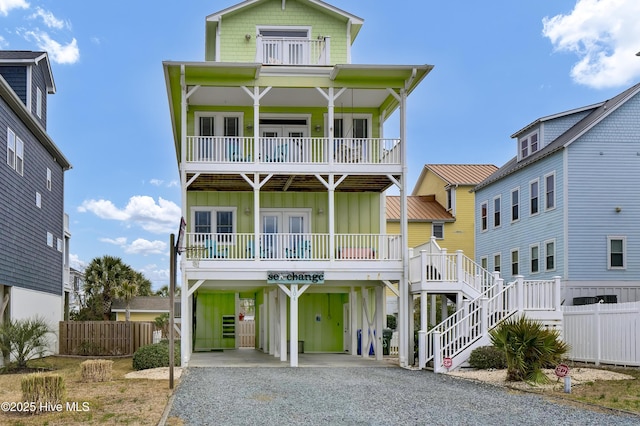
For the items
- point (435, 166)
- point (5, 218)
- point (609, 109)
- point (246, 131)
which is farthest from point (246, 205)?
point (435, 166)

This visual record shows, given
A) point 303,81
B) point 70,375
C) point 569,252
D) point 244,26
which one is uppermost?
point 244,26

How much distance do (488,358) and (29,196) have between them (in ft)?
54.7

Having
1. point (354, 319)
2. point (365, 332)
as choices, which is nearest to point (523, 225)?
point (354, 319)

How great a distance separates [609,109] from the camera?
29.4 meters

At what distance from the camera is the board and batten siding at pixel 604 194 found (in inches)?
1143

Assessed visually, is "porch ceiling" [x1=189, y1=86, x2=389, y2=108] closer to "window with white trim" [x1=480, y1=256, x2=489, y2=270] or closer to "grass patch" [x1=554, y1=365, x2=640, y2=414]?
"grass patch" [x1=554, y1=365, x2=640, y2=414]

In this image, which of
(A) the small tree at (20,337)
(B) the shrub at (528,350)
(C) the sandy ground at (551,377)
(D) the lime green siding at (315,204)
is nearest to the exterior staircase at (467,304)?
(C) the sandy ground at (551,377)

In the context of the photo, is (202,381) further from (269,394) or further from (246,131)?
(246,131)

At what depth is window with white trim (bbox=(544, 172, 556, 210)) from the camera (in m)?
30.2

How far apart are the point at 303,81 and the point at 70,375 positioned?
11263 millimetres

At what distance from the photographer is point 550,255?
30.5 metres

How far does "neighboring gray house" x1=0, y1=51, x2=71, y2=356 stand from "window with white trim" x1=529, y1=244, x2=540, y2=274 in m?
19.7

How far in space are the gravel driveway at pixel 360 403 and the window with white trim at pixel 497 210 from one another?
18483 mm

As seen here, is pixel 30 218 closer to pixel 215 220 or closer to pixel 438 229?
pixel 215 220
